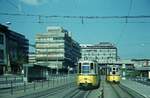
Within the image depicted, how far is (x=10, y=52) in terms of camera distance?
126062 millimetres

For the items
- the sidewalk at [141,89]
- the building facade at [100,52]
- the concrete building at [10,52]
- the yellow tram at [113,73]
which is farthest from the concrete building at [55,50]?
the sidewalk at [141,89]

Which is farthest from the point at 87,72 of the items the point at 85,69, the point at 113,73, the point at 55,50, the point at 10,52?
the point at 55,50

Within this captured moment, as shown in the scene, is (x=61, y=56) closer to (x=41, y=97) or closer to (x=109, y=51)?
(x=109, y=51)

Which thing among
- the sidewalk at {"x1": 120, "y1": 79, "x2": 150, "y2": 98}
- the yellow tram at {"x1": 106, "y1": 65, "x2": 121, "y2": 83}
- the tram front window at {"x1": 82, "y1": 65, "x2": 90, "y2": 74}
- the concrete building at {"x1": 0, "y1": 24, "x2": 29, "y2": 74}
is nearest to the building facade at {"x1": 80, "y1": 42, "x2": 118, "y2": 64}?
the concrete building at {"x1": 0, "y1": 24, "x2": 29, "y2": 74}

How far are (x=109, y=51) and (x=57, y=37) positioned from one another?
51.2 metres

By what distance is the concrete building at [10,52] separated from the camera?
343 ft

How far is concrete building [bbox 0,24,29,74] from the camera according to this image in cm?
10443

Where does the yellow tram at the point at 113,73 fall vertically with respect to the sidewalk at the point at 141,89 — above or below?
above

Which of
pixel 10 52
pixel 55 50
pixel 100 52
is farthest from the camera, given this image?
pixel 100 52

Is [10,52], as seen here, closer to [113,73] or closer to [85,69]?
[113,73]

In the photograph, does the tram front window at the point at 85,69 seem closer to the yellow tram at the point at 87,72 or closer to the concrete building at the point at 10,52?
the yellow tram at the point at 87,72

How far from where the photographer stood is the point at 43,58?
12988 cm

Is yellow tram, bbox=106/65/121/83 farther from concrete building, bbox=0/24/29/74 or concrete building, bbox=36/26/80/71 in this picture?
concrete building, bbox=36/26/80/71

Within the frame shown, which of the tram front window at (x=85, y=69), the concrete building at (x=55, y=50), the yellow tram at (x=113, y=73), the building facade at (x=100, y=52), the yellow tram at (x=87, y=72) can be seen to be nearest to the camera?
the yellow tram at (x=87, y=72)
